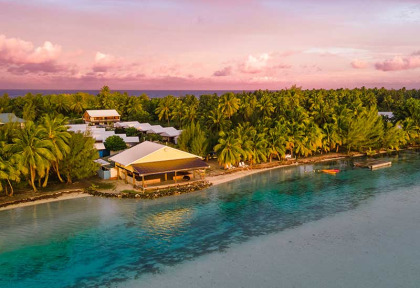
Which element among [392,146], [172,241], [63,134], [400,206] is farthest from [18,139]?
[392,146]

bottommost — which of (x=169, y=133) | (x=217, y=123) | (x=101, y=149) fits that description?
(x=101, y=149)

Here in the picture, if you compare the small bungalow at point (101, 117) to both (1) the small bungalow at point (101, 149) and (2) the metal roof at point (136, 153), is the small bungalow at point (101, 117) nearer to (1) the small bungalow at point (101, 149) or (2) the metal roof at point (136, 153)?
(1) the small bungalow at point (101, 149)

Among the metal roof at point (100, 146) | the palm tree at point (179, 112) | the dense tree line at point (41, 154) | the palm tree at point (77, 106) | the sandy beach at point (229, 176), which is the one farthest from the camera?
the palm tree at point (77, 106)

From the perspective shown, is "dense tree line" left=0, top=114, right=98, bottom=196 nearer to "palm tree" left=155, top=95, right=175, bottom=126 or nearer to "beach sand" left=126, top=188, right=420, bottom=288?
"beach sand" left=126, top=188, right=420, bottom=288

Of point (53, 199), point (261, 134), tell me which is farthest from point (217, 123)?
point (53, 199)

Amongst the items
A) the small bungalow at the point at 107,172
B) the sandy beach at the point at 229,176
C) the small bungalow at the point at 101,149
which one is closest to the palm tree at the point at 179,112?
the small bungalow at the point at 101,149

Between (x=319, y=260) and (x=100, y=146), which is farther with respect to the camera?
(x=100, y=146)

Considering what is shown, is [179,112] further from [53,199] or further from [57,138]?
[53,199]
